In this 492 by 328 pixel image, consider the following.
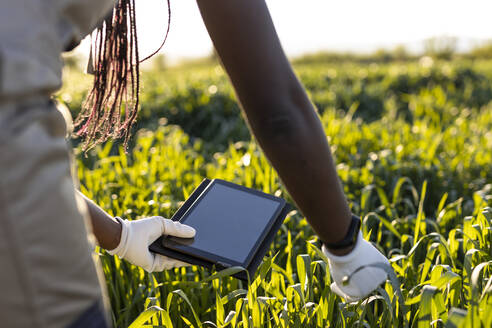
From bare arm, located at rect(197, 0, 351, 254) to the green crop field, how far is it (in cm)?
46

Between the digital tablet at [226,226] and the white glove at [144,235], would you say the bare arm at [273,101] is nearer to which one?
the digital tablet at [226,226]

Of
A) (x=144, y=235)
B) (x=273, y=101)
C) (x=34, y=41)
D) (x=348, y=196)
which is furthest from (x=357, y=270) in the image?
(x=348, y=196)

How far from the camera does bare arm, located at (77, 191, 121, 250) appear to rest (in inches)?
60.1

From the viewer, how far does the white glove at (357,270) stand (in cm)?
130

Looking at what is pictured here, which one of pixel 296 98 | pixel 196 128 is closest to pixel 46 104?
pixel 296 98

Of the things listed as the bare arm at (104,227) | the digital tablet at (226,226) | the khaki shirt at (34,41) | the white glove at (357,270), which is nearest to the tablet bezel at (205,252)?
the digital tablet at (226,226)

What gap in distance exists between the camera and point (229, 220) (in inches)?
71.4

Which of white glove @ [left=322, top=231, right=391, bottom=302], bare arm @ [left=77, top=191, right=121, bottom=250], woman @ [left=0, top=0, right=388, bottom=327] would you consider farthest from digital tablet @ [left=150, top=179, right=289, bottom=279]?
woman @ [left=0, top=0, right=388, bottom=327]

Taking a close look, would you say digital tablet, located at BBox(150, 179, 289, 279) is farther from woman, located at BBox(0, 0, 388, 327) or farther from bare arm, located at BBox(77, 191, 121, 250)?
woman, located at BBox(0, 0, 388, 327)

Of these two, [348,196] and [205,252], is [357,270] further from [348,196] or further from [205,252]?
[348,196]

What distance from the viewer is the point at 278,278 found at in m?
1.80

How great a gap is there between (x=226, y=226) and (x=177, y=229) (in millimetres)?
180

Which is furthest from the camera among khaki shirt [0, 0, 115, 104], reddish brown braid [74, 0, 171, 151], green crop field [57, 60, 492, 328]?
green crop field [57, 60, 492, 328]

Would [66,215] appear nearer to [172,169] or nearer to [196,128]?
[172,169]
